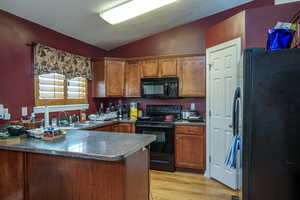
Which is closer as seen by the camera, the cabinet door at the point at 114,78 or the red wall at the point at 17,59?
the red wall at the point at 17,59

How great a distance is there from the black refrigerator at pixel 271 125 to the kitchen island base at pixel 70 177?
36.7 inches

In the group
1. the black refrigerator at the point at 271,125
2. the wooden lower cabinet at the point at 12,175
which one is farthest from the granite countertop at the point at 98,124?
the black refrigerator at the point at 271,125

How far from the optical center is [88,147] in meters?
1.74

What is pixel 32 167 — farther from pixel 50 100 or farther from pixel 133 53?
pixel 133 53

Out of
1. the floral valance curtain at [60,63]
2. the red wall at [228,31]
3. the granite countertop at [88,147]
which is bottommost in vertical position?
the granite countertop at [88,147]

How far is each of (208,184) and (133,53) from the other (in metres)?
3.13

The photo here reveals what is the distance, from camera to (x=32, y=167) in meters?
1.87

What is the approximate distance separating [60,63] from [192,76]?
2.43 m

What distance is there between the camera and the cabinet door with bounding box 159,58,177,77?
397cm

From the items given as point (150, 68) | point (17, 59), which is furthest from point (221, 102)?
point (17, 59)

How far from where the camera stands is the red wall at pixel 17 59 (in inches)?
99.7

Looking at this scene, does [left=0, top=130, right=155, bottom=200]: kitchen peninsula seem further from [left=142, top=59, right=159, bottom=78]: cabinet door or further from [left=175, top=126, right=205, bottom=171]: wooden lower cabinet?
[left=142, top=59, right=159, bottom=78]: cabinet door

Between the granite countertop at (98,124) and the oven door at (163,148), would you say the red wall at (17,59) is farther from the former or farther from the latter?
the oven door at (163,148)

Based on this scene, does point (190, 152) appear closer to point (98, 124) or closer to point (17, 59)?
point (98, 124)
